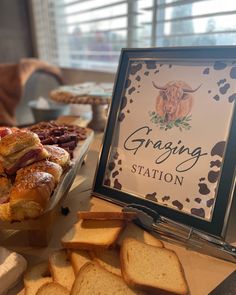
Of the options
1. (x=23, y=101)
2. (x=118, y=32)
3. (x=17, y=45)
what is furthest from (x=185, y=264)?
(x=17, y=45)

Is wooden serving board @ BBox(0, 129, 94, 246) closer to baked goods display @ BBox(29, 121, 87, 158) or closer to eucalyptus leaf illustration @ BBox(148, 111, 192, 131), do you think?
baked goods display @ BBox(29, 121, 87, 158)

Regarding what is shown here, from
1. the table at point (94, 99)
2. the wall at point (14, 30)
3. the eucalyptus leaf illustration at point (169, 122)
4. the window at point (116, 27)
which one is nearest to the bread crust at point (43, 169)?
the eucalyptus leaf illustration at point (169, 122)

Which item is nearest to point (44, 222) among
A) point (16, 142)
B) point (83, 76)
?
point (16, 142)

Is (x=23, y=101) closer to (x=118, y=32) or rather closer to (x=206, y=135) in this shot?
(x=118, y=32)

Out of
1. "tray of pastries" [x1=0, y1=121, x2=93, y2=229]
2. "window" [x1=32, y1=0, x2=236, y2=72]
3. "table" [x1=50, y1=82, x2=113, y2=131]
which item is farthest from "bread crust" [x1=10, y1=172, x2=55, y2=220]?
"window" [x1=32, y1=0, x2=236, y2=72]

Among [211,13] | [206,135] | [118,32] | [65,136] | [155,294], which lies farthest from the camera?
[118,32]

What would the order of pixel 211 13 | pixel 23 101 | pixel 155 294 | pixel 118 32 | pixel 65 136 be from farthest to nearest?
pixel 23 101 < pixel 118 32 < pixel 211 13 < pixel 65 136 < pixel 155 294
